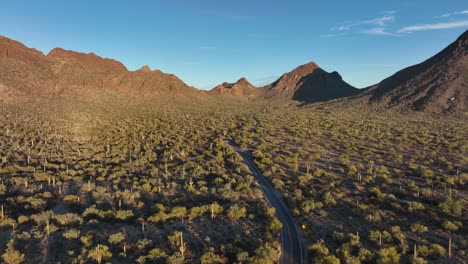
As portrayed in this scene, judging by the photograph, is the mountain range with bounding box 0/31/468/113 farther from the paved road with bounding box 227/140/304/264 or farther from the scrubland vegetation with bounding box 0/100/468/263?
the paved road with bounding box 227/140/304/264

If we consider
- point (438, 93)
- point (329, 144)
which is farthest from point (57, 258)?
point (438, 93)

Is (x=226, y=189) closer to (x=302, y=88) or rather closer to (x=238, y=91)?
(x=302, y=88)

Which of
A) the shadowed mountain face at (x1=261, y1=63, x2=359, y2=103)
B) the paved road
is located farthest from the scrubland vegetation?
the shadowed mountain face at (x1=261, y1=63, x2=359, y2=103)

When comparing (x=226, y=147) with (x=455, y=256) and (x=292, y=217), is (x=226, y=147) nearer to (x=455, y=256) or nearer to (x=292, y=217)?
(x=292, y=217)

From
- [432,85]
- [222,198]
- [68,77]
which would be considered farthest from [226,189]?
[432,85]

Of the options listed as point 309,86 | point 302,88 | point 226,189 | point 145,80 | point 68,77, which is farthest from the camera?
point 309,86

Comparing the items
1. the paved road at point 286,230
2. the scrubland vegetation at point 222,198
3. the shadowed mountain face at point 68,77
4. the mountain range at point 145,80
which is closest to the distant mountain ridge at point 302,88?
the mountain range at point 145,80

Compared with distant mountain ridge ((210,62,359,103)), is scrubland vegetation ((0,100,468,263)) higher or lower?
lower

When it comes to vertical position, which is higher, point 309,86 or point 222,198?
point 309,86

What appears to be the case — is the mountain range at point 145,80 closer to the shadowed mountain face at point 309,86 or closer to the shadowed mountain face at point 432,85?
the shadowed mountain face at point 432,85
